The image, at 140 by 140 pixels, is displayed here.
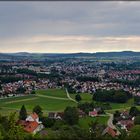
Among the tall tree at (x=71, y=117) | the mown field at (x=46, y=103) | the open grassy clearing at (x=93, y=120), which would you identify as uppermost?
the tall tree at (x=71, y=117)

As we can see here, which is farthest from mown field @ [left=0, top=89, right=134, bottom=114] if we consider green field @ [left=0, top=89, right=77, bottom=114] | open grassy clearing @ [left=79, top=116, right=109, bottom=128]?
open grassy clearing @ [left=79, top=116, right=109, bottom=128]

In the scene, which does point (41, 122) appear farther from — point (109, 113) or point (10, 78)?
point (10, 78)

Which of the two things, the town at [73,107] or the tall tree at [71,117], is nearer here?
the town at [73,107]

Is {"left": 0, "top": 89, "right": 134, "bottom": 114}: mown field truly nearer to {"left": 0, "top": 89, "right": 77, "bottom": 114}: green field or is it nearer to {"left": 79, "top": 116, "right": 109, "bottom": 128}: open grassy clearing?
{"left": 0, "top": 89, "right": 77, "bottom": 114}: green field

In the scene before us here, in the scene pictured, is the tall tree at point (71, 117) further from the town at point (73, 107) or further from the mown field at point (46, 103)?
Result: the mown field at point (46, 103)

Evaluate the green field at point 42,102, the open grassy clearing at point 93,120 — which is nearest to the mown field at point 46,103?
the green field at point 42,102

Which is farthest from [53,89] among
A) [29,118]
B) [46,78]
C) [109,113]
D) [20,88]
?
[29,118]

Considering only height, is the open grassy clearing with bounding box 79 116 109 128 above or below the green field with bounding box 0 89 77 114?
above

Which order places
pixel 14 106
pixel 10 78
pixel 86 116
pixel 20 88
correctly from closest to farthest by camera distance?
pixel 86 116, pixel 14 106, pixel 20 88, pixel 10 78

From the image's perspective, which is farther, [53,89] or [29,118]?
[53,89]
